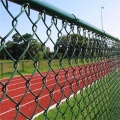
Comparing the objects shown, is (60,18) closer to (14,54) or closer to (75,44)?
(75,44)

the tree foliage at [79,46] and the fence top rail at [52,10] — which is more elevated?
the fence top rail at [52,10]

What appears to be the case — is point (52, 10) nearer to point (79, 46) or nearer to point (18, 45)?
point (18, 45)

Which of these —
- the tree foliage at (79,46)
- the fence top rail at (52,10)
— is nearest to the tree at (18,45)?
the fence top rail at (52,10)

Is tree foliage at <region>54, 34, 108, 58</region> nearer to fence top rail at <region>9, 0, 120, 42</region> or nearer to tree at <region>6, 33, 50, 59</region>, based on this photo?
fence top rail at <region>9, 0, 120, 42</region>

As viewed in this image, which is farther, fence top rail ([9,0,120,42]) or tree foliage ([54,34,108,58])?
tree foliage ([54,34,108,58])

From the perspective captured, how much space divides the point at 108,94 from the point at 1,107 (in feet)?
21.7

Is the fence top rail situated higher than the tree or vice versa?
the fence top rail

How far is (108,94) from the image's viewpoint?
4250mm

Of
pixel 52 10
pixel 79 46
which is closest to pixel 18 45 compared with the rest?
pixel 52 10

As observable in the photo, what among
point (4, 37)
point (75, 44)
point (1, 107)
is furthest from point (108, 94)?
point (1, 107)

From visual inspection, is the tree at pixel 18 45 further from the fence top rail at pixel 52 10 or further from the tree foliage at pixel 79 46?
A: the tree foliage at pixel 79 46

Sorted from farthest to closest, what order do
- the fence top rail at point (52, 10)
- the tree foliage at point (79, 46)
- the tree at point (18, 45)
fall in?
the tree foliage at point (79, 46) → the fence top rail at point (52, 10) → the tree at point (18, 45)

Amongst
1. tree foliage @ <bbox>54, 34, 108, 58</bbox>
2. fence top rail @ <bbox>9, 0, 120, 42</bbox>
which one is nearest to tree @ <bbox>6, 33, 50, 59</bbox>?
fence top rail @ <bbox>9, 0, 120, 42</bbox>

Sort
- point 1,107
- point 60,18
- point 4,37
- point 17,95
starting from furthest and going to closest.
Result: point 17,95
point 1,107
point 60,18
point 4,37
